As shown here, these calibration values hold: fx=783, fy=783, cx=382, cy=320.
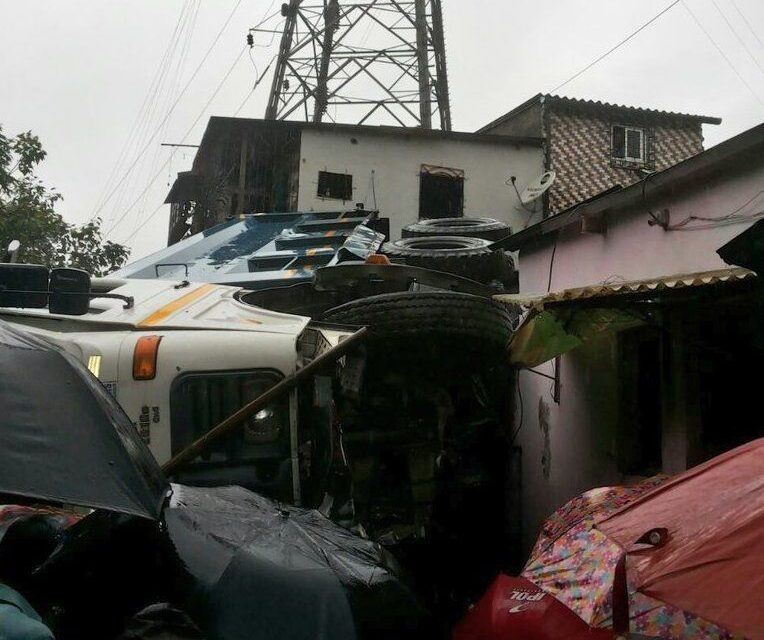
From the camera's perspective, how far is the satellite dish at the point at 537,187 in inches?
644

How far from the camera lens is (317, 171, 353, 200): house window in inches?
675

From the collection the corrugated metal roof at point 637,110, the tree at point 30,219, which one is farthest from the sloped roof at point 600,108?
the tree at point 30,219

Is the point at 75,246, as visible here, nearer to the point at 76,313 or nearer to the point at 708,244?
the point at 76,313

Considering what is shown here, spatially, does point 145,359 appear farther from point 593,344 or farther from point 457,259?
point 457,259

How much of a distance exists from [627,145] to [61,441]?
18394 mm

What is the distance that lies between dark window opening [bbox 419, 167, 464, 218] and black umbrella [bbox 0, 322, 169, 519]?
15072mm

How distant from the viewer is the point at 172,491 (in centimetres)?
329

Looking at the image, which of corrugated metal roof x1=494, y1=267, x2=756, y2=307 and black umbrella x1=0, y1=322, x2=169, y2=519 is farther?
corrugated metal roof x1=494, y1=267, x2=756, y2=307

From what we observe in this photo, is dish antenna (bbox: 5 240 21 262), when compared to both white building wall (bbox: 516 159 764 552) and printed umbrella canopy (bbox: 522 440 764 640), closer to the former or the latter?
printed umbrella canopy (bbox: 522 440 764 640)

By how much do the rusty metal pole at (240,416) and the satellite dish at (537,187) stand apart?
1292 cm

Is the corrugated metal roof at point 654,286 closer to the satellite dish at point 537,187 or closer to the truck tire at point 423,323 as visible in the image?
the truck tire at point 423,323

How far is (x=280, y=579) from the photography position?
273 centimetres

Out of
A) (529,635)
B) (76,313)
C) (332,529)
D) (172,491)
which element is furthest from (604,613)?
(76,313)

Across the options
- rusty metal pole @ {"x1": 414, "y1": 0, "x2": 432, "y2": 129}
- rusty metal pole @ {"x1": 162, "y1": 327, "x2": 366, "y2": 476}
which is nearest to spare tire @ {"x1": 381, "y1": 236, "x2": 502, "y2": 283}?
rusty metal pole @ {"x1": 162, "y1": 327, "x2": 366, "y2": 476}
